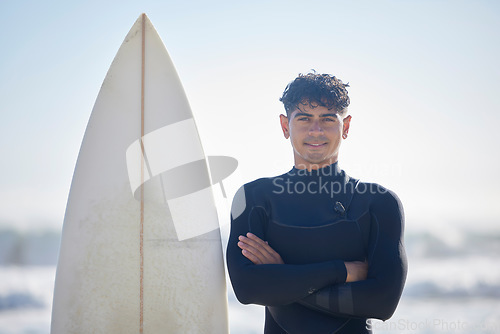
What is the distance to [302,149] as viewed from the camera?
1785mm

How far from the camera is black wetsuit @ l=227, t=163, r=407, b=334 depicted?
1544 millimetres

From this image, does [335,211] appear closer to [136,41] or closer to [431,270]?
[136,41]

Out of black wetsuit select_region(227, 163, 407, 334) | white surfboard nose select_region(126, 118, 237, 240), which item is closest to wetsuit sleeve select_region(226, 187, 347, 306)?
black wetsuit select_region(227, 163, 407, 334)

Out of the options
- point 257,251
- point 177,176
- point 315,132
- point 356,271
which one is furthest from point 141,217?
point 356,271

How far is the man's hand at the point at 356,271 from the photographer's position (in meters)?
1.57

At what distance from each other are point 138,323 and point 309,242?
2.71 ft

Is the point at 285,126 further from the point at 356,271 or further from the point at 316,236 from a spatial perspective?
the point at 356,271

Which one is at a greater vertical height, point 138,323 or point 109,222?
point 109,222

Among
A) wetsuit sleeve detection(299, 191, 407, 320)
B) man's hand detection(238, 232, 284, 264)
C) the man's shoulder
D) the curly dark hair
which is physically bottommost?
wetsuit sleeve detection(299, 191, 407, 320)

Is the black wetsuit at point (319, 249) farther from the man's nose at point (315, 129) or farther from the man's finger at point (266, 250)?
the man's nose at point (315, 129)

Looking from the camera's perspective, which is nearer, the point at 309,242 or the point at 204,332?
the point at 309,242

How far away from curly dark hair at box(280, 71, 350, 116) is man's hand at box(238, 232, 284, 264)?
0.54 meters

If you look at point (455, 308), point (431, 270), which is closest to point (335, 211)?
point (455, 308)

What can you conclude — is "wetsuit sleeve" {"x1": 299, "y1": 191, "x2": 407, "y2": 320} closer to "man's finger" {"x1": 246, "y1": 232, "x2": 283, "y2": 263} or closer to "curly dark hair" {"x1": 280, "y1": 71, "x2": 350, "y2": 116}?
"man's finger" {"x1": 246, "y1": 232, "x2": 283, "y2": 263}
